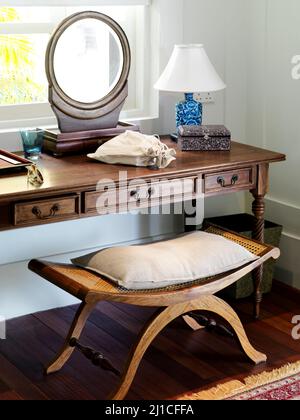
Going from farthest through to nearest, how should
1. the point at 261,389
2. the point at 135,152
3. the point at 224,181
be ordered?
1. the point at 224,181
2. the point at 135,152
3. the point at 261,389

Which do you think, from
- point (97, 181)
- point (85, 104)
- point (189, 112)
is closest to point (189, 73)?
point (189, 112)

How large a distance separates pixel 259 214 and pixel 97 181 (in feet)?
2.86

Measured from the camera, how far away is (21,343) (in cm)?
346

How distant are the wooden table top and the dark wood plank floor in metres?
0.73

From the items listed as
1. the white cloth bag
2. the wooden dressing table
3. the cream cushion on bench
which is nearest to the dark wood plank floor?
the wooden dressing table

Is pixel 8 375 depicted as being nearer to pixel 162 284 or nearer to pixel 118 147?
pixel 162 284

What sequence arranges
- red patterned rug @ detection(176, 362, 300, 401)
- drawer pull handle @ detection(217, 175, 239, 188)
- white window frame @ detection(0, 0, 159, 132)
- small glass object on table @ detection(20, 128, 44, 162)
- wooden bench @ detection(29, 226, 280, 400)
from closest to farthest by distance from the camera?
A: 1. wooden bench @ detection(29, 226, 280, 400)
2. red patterned rug @ detection(176, 362, 300, 401)
3. small glass object on table @ detection(20, 128, 44, 162)
4. drawer pull handle @ detection(217, 175, 239, 188)
5. white window frame @ detection(0, 0, 159, 132)

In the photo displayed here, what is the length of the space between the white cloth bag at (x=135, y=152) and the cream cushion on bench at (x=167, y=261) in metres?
0.32

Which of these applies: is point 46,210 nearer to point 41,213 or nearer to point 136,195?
point 41,213

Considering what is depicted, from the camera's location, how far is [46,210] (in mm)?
2955

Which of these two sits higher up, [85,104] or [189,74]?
[189,74]

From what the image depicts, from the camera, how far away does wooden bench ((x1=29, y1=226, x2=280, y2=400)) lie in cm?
286

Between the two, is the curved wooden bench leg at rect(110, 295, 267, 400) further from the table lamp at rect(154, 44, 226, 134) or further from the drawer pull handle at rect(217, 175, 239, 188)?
the table lamp at rect(154, 44, 226, 134)
